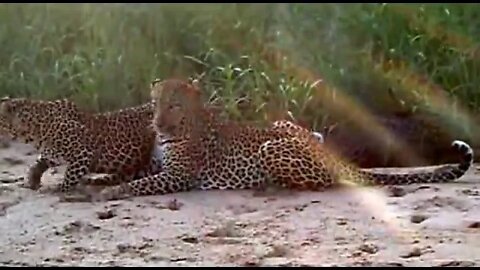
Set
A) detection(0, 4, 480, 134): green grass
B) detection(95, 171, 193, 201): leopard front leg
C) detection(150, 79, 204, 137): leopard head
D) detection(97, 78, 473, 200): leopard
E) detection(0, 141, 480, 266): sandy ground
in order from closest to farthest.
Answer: detection(0, 141, 480, 266): sandy ground < detection(95, 171, 193, 201): leopard front leg < detection(97, 78, 473, 200): leopard < detection(150, 79, 204, 137): leopard head < detection(0, 4, 480, 134): green grass

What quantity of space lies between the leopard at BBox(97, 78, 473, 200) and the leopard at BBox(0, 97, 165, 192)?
16 cm

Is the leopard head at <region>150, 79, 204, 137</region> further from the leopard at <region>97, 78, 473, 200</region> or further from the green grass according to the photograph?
the green grass

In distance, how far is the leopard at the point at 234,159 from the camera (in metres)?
5.00

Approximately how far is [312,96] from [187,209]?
1.82 meters

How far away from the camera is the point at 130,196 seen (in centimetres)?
489

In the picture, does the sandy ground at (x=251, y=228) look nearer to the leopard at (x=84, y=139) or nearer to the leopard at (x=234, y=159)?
the leopard at (x=234, y=159)

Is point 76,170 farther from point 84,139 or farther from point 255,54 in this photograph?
point 255,54

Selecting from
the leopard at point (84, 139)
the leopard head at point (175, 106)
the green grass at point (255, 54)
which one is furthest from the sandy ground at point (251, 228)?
the green grass at point (255, 54)

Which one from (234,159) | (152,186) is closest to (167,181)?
(152,186)

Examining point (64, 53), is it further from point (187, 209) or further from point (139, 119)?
point (187, 209)

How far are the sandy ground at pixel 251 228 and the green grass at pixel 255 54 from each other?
1352 mm

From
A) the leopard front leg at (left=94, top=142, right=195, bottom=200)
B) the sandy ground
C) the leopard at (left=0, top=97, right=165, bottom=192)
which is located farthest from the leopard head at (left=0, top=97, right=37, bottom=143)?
the leopard front leg at (left=94, top=142, right=195, bottom=200)

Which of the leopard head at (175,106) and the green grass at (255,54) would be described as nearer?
the leopard head at (175,106)

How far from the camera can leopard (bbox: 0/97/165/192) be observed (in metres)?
5.16
